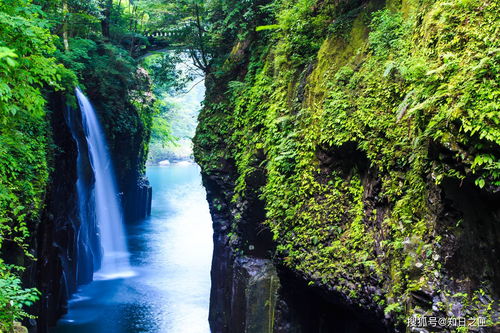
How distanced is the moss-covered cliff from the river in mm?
5081

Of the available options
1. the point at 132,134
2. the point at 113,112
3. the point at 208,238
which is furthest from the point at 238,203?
the point at 208,238

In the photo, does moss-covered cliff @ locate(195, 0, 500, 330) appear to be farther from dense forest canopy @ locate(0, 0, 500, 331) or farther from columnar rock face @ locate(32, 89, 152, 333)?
columnar rock face @ locate(32, 89, 152, 333)

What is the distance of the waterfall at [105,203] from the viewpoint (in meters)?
18.3

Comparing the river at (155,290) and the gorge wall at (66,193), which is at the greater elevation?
the gorge wall at (66,193)

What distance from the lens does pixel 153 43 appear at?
2216 centimetres

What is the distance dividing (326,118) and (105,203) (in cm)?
1707

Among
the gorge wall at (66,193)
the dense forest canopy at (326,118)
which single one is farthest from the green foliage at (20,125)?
the gorge wall at (66,193)

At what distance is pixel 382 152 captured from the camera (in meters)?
6.34

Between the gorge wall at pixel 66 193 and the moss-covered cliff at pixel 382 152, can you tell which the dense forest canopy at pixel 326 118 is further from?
the gorge wall at pixel 66 193

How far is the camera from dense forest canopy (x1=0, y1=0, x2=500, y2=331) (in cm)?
485

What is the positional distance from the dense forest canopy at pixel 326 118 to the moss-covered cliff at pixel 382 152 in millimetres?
24

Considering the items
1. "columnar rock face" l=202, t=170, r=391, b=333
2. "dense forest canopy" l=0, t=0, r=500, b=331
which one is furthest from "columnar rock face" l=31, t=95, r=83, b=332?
"columnar rock face" l=202, t=170, r=391, b=333

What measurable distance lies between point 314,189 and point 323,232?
837 mm

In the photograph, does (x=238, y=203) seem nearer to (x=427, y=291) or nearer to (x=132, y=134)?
(x=427, y=291)
